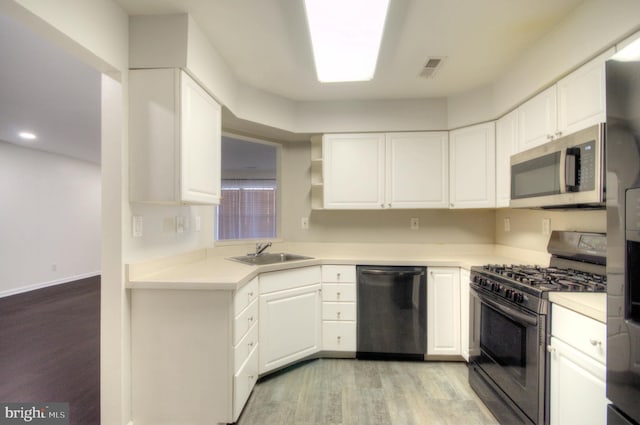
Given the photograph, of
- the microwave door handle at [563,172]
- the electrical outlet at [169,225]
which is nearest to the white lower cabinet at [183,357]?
the electrical outlet at [169,225]

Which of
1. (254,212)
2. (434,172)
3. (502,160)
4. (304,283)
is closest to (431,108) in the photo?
(434,172)

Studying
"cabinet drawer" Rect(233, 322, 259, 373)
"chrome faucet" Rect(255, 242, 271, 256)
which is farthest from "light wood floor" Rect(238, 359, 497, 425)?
"chrome faucet" Rect(255, 242, 271, 256)

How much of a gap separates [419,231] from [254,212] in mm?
4100

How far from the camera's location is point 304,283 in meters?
2.25

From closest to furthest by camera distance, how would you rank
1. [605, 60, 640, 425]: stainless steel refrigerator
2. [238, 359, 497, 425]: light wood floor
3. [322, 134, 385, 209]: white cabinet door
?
[605, 60, 640, 425]: stainless steel refrigerator, [238, 359, 497, 425]: light wood floor, [322, 134, 385, 209]: white cabinet door

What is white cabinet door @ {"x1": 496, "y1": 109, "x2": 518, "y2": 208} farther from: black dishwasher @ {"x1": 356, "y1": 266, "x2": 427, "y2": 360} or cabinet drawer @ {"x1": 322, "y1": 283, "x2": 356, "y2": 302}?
cabinet drawer @ {"x1": 322, "y1": 283, "x2": 356, "y2": 302}

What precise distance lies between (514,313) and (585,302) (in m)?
0.38

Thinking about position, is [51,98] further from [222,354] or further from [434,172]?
[434,172]

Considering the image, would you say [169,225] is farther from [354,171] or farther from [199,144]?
[354,171]

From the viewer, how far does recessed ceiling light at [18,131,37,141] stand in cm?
379

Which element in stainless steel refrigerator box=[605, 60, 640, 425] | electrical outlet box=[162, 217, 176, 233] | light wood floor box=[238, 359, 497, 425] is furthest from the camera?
electrical outlet box=[162, 217, 176, 233]

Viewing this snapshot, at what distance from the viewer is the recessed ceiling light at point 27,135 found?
379 centimetres

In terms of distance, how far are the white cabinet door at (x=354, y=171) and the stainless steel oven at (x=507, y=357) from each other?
1.18 metres

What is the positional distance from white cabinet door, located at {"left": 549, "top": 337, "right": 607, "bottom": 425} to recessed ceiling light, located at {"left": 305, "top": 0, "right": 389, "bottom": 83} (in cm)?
181
